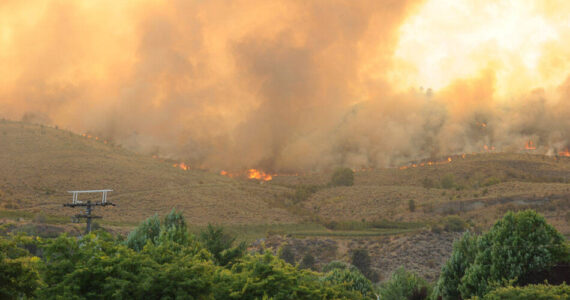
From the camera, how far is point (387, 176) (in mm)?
145000

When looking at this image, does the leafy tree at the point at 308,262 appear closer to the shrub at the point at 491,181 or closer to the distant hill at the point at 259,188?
the distant hill at the point at 259,188

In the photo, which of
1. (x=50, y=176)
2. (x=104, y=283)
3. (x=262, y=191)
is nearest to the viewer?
(x=104, y=283)

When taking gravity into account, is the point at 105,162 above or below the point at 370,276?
above

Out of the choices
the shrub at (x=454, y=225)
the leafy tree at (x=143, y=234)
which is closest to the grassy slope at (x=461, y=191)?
the shrub at (x=454, y=225)

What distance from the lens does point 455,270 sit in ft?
125

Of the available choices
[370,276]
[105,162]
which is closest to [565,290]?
[370,276]

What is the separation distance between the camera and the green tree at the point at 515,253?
3325 cm

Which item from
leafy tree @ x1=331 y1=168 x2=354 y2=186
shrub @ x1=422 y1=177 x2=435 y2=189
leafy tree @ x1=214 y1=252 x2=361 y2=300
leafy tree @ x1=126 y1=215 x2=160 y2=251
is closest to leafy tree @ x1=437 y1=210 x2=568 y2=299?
leafy tree @ x1=214 y1=252 x2=361 y2=300

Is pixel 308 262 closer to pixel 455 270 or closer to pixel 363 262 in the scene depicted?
pixel 363 262

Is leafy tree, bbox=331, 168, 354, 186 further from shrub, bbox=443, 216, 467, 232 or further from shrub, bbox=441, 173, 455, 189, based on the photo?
shrub, bbox=443, 216, 467, 232

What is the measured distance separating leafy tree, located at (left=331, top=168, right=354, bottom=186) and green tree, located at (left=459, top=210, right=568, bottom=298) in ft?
353

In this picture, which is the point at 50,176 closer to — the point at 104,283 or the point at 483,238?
the point at 483,238

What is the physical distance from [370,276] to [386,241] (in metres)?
16.0

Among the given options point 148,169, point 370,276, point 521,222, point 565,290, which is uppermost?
point 148,169
